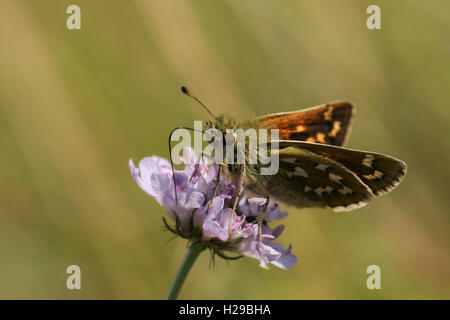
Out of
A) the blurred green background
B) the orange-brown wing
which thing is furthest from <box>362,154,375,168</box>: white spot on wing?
the blurred green background

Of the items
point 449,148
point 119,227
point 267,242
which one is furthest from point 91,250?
point 449,148

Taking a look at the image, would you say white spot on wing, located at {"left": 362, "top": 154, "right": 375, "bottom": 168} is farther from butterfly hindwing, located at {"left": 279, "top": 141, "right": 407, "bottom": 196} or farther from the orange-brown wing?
the orange-brown wing

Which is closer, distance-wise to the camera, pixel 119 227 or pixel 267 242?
pixel 267 242

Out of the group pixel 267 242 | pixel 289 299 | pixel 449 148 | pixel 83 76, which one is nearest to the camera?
pixel 267 242

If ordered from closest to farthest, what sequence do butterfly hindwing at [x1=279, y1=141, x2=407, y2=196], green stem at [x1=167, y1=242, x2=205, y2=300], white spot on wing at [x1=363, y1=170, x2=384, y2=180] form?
1. green stem at [x1=167, y1=242, x2=205, y2=300]
2. butterfly hindwing at [x1=279, y1=141, x2=407, y2=196]
3. white spot on wing at [x1=363, y1=170, x2=384, y2=180]

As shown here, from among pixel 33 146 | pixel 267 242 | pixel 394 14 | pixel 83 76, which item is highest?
pixel 394 14

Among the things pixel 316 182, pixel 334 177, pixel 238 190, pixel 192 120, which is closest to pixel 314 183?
pixel 316 182

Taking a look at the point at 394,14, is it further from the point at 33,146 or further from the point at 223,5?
the point at 33,146

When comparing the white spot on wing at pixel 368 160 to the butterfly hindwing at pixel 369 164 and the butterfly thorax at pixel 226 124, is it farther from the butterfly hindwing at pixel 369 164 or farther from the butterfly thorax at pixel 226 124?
the butterfly thorax at pixel 226 124

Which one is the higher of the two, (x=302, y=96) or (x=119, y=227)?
(x=302, y=96)
